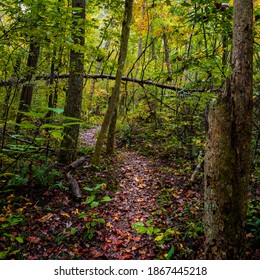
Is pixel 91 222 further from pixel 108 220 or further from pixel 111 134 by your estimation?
pixel 111 134

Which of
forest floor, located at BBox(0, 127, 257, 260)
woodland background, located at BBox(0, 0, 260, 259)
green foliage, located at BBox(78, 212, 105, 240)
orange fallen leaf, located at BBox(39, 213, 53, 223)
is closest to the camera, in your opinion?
woodland background, located at BBox(0, 0, 260, 259)

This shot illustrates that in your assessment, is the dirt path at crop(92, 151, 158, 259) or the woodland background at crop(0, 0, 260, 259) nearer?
the woodland background at crop(0, 0, 260, 259)

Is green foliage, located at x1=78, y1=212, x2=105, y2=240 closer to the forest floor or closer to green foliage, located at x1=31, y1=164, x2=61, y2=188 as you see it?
the forest floor

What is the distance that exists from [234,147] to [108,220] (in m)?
3.07

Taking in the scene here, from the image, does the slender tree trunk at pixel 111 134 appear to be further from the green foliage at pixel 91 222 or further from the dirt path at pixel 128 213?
the green foliage at pixel 91 222

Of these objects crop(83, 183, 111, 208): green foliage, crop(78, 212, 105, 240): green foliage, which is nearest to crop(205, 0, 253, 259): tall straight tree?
crop(78, 212, 105, 240): green foliage

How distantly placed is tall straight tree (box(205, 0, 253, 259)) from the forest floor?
1.24m

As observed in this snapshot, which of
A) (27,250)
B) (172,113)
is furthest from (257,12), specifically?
(172,113)

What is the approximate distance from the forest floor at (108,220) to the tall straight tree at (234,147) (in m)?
1.24

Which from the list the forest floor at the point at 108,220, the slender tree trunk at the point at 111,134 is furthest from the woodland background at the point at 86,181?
the slender tree trunk at the point at 111,134

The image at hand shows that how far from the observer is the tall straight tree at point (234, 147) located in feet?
7.25

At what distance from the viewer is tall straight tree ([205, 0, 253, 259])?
2209 mm

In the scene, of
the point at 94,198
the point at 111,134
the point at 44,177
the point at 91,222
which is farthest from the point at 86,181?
the point at 111,134

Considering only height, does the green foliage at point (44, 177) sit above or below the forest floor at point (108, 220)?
above
